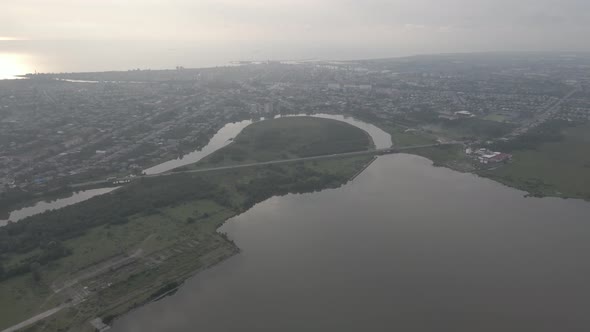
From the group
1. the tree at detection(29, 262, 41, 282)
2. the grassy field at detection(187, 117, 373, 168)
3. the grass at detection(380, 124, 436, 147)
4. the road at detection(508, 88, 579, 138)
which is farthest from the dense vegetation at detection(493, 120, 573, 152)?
the tree at detection(29, 262, 41, 282)

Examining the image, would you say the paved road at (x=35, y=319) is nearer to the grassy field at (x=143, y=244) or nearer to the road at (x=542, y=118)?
the grassy field at (x=143, y=244)

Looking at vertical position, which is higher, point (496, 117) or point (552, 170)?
point (496, 117)

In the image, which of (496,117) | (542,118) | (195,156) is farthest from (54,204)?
(542,118)

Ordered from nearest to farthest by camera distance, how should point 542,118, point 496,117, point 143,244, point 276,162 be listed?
1. point 143,244
2. point 276,162
3. point 542,118
4. point 496,117

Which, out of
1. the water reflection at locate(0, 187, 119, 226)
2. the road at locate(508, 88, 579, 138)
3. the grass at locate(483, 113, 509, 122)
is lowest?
the road at locate(508, 88, 579, 138)

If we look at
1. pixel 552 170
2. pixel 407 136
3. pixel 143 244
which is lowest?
pixel 552 170

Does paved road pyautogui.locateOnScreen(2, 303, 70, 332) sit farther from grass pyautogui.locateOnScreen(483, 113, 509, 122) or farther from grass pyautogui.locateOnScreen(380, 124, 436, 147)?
grass pyautogui.locateOnScreen(483, 113, 509, 122)

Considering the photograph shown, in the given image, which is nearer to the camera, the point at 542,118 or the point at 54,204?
the point at 54,204

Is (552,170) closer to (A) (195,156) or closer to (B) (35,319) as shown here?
(A) (195,156)
